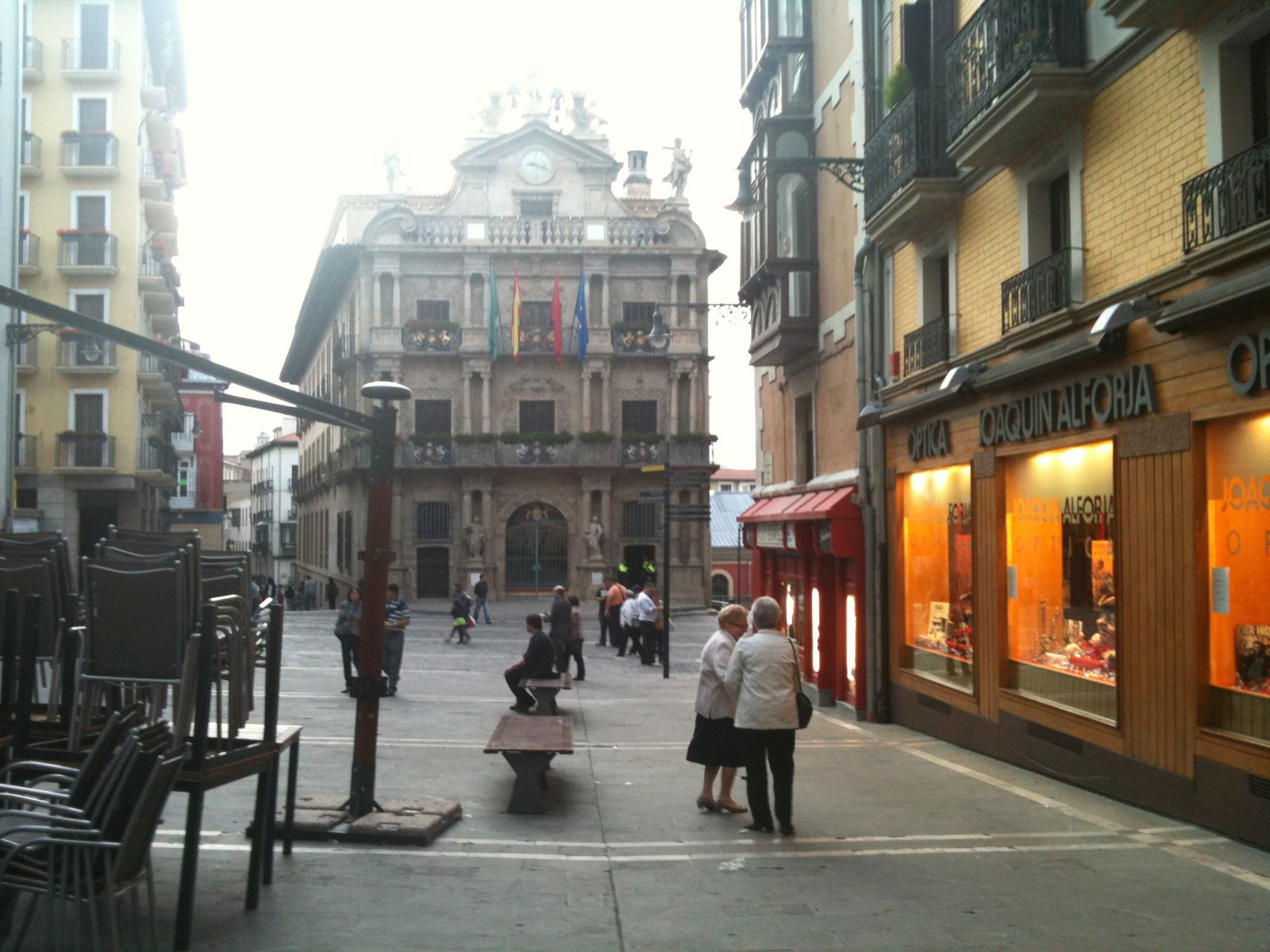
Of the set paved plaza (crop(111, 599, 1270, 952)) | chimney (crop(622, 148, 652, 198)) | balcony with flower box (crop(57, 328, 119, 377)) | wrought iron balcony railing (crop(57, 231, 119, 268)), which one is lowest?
paved plaza (crop(111, 599, 1270, 952))

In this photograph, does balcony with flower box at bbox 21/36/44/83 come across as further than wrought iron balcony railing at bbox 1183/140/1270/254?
Yes

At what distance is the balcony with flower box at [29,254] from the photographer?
116ft

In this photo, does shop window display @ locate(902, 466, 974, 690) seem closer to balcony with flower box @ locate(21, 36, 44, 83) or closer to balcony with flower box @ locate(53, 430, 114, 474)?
balcony with flower box @ locate(53, 430, 114, 474)

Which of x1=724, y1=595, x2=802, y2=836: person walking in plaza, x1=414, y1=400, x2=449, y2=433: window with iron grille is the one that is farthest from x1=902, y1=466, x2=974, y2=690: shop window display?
x1=414, y1=400, x2=449, y2=433: window with iron grille

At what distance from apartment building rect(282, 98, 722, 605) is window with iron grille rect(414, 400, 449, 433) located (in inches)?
2.3

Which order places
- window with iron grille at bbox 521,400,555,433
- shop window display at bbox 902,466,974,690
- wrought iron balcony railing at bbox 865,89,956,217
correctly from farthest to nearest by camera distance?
window with iron grille at bbox 521,400,555,433
wrought iron balcony railing at bbox 865,89,956,217
shop window display at bbox 902,466,974,690

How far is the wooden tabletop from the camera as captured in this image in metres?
9.98

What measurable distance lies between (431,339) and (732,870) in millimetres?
41887

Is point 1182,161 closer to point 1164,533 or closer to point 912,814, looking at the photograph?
point 1164,533

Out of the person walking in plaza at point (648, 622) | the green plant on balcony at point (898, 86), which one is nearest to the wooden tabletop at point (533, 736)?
the green plant on balcony at point (898, 86)

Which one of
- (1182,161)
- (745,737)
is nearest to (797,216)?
(1182,161)

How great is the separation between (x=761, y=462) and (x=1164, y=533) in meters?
15.3

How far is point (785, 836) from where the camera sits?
9281 millimetres

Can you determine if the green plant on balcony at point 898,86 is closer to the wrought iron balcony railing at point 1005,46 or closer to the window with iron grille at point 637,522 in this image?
the wrought iron balcony railing at point 1005,46
